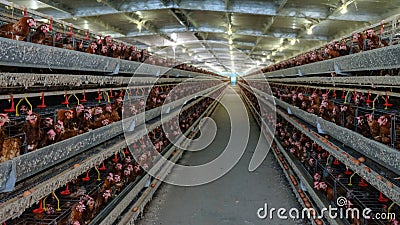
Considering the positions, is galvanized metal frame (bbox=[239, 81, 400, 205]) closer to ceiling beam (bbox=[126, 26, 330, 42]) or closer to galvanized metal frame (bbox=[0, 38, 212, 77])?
galvanized metal frame (bbox=[0, 38, 212, 77])

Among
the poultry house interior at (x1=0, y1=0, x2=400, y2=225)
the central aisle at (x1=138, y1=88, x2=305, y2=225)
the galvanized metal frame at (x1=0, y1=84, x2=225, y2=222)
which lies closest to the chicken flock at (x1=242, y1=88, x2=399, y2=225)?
the poultry house interior at (x1=0, y1=0, x2=400, y2=225)

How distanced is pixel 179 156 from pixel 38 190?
3.86 m

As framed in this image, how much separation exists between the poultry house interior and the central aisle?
2 centimetres

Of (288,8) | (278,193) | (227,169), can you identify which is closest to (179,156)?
(227,169)

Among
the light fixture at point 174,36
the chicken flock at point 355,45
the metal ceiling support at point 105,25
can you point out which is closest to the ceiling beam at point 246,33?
the metal ceiling support at point 105,25

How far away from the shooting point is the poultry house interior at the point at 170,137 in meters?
1.75

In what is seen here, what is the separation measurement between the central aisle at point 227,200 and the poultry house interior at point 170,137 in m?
0.02

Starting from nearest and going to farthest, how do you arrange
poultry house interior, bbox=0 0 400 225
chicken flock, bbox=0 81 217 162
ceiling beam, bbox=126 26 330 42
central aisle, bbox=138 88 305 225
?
chicken flock, bbox=0 81 217 162 → poultry house interior, bbox=0 0 400 225 → central aisle, bbox=138 88 305 225 → ceiling beam, bbox=126 26 330 42

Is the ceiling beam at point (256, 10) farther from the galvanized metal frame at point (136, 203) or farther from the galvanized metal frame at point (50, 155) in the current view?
the galvanized metal frame at point (50, 155)

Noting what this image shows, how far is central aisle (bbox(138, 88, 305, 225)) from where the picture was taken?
3115 mm

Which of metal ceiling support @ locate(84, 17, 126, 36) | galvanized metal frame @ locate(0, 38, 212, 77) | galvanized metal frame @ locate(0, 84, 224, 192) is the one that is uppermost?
metal ceiling support @ locate(84, 17, 126, 36)

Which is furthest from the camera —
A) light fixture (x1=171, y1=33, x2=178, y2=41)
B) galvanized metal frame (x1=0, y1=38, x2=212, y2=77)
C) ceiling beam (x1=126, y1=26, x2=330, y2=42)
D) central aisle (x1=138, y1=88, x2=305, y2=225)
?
light fixture (x1=171, y1=33, x2=178, y2=41)

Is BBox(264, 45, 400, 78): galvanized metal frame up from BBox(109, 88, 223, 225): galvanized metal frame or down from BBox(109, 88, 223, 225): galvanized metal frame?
up

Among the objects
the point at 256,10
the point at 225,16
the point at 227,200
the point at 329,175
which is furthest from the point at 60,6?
the point at 329,175
